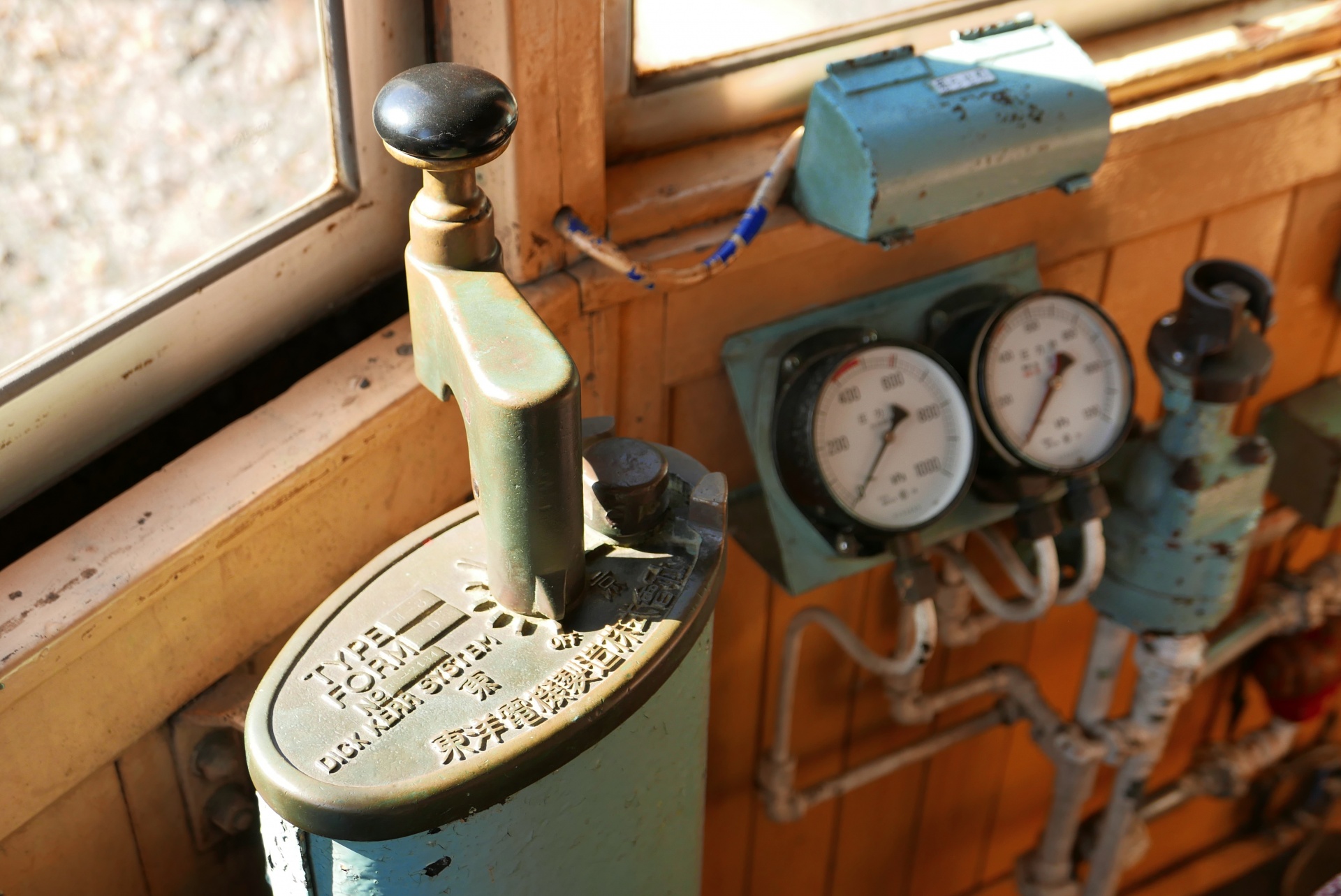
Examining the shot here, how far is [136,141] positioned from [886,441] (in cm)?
71

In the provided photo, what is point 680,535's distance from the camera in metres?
0.89

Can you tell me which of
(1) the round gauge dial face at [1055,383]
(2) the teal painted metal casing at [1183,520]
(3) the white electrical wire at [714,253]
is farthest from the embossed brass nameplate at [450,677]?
(2) the teal painted metal casing at [1183,520]

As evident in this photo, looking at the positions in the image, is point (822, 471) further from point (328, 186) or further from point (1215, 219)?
point (1215, 219)

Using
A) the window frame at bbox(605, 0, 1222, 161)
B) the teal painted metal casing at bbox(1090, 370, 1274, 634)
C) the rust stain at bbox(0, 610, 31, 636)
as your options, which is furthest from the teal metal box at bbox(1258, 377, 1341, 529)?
the rust stain at bbox(0, 610, 31, 636)

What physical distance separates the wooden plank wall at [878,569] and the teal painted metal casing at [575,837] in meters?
0.28

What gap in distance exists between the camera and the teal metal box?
65.4 inches

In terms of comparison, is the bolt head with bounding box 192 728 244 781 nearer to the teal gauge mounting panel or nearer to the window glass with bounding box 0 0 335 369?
the window glass with bounding box 0 0 335 369

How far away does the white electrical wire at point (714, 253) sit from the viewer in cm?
109

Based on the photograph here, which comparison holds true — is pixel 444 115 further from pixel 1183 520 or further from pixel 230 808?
pixel 1183 520

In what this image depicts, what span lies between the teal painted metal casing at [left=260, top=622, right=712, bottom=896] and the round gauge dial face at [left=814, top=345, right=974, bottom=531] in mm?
386

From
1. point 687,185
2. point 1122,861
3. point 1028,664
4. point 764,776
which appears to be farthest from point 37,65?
point 1122,861

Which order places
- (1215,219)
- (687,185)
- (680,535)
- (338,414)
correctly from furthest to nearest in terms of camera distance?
(1215,219)
(687,185)
(338,414)
(680,535)

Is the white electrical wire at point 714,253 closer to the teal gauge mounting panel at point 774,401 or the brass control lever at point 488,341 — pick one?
the teal gauge mounting panel at point 774,401

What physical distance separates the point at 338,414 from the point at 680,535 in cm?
30
